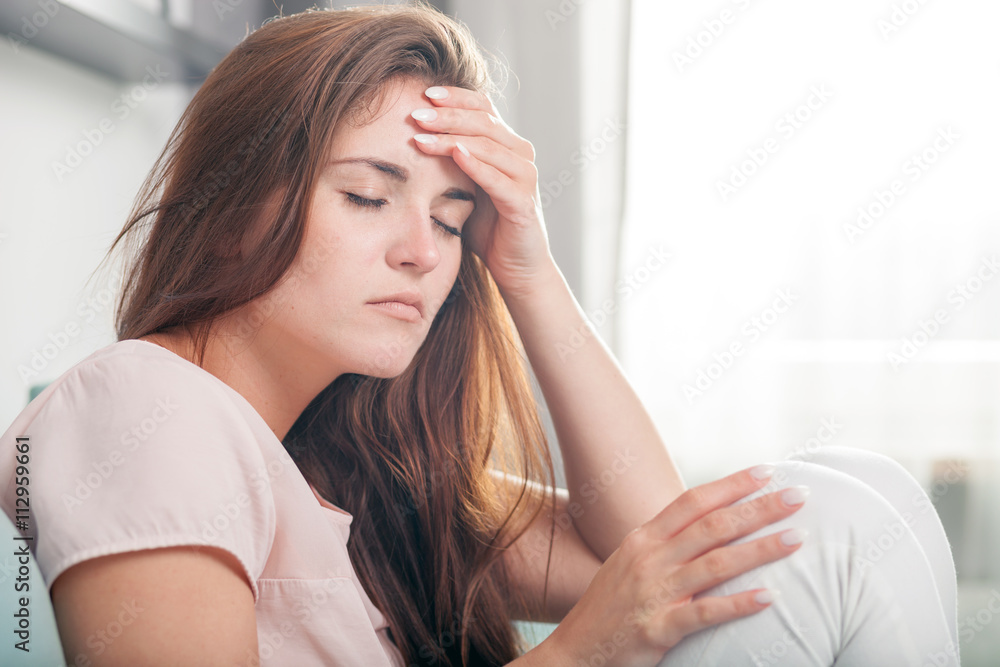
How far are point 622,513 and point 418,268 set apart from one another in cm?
45

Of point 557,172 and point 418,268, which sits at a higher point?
point 557,172

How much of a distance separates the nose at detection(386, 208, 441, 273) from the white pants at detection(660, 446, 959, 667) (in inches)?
17.5

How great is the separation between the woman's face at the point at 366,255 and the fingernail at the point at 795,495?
A: 437mm

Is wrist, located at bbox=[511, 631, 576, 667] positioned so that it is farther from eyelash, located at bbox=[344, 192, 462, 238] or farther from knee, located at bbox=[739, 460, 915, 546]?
eyelash, located at bbox=[344, 192, 462, 238]

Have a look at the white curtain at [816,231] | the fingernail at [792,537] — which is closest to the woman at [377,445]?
the fingernail at [792,537]

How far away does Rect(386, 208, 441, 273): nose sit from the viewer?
79 cm

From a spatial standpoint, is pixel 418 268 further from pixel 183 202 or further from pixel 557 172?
pixel 557 172

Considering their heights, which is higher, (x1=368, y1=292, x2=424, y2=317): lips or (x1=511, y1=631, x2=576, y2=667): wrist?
(x1=368, y1=292, x2=424, y2=317): lips

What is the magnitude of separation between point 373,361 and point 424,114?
0.95 feet

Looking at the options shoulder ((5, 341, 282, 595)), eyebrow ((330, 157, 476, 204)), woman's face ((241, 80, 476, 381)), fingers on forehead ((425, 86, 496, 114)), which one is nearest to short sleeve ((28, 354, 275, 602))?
shoulder ((5, 341, 282, 595))

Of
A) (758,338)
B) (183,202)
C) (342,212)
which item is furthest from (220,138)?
(758,338)

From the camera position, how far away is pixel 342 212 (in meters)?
0.77

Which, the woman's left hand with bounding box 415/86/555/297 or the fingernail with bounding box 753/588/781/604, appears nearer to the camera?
the fingernail with bounding box 753/588/781/604

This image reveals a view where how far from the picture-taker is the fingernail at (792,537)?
638mm
